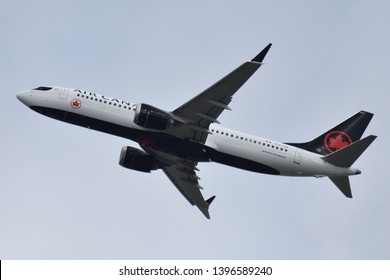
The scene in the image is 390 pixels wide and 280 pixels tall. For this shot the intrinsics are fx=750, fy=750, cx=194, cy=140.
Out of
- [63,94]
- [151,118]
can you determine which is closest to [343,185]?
[151,118]

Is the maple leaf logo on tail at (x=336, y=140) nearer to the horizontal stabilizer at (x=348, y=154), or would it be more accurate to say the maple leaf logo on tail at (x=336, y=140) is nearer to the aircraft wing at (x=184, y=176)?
the horizontal stabilizer at (x=348, y=154)

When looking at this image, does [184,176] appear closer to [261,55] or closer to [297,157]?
[297,157]

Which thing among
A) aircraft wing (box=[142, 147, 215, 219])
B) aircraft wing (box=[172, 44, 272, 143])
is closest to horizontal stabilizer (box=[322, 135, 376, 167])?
aircraft wing (box=[172, 44, 272, 143])

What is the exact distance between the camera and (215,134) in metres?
64.4

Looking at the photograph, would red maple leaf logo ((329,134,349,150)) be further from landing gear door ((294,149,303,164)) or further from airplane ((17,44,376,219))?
landing gear door ((294,149,303,164))

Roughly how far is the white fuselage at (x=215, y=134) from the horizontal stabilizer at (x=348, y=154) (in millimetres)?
448

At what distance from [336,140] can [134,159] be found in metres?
18.6

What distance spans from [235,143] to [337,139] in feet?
35.2

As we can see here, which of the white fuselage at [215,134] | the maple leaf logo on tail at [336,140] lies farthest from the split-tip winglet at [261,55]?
the maple leaf logo on tail at [336,140]

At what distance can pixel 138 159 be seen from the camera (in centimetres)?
6744

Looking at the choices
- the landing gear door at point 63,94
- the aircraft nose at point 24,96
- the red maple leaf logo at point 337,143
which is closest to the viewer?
the landing gear door at point 63,94

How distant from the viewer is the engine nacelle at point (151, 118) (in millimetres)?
61750

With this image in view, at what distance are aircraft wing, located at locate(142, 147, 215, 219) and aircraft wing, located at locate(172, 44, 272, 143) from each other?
4.55 meters
